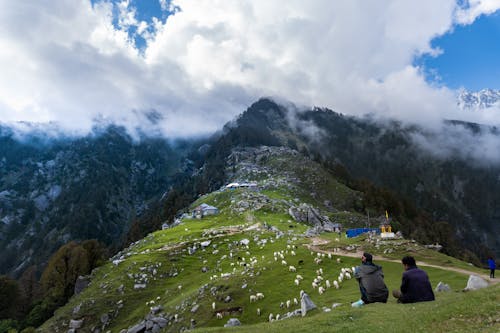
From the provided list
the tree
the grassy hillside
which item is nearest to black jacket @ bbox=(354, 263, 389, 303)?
the grassy hillside

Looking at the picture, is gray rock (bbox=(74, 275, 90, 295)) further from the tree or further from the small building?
the small building

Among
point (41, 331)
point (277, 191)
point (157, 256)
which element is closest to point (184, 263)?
point (157, 256)

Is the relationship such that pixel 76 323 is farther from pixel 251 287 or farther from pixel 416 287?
pixel 416 287

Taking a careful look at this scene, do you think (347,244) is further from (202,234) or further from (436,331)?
(202,234)

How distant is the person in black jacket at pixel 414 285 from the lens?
19.8 meters

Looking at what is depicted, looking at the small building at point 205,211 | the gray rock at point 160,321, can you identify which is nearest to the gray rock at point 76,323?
the gray rock at point 160,321

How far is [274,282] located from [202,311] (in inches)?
402

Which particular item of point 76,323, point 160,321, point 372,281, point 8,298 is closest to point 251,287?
point 160,321

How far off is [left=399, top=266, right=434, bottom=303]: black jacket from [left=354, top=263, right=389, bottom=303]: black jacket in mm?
1426

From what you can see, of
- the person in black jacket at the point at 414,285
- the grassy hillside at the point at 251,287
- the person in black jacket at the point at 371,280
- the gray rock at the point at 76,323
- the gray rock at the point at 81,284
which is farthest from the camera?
the gray rock at the point at 81,284

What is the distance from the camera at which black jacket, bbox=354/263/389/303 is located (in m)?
21.4

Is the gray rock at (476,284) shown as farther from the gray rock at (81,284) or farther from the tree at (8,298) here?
the tree at (8,298)

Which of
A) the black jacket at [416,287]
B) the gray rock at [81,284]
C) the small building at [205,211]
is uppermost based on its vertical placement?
the small building at [205,211]

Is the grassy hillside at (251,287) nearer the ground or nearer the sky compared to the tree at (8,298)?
→ nearer the sky
